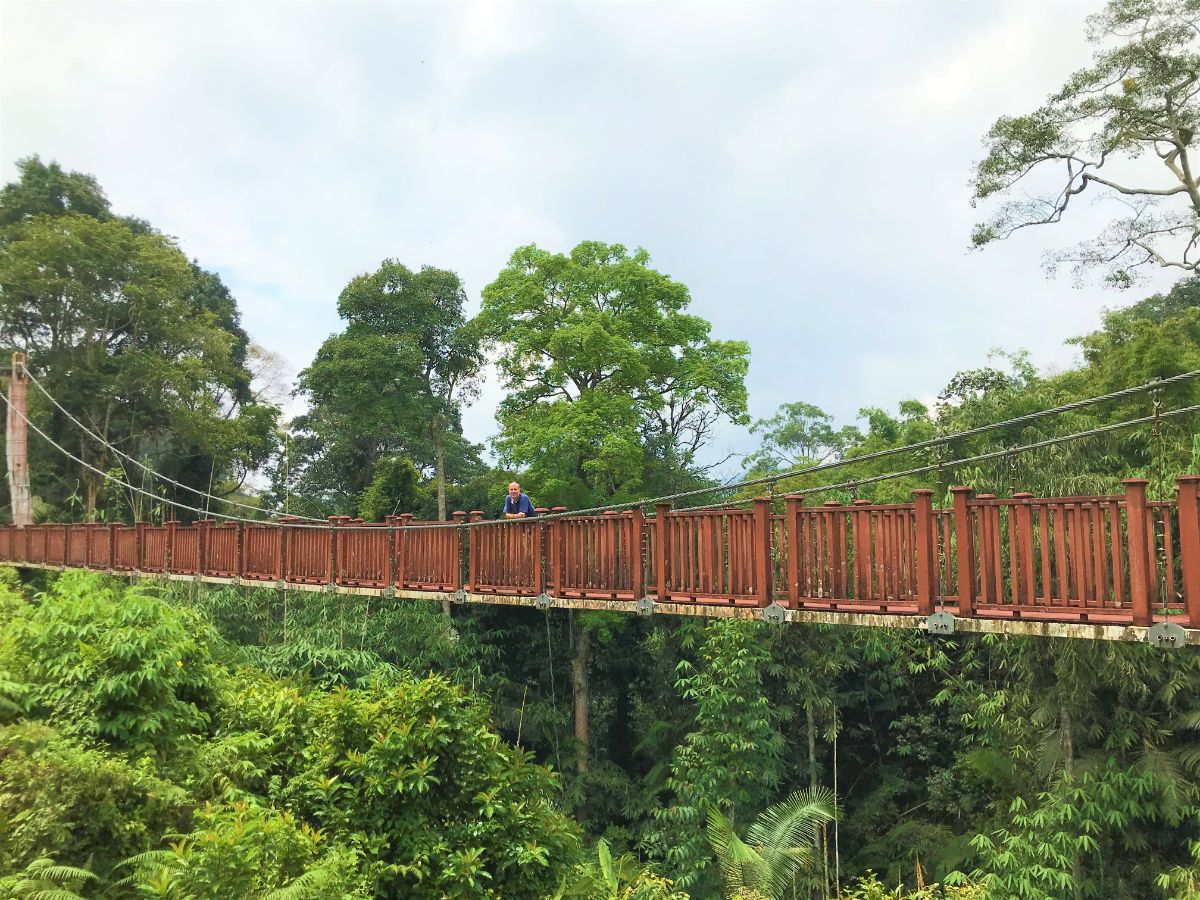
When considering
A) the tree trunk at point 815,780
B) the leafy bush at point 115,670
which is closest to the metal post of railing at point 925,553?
the leafy bush at point 115,670

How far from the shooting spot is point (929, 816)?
565 inches

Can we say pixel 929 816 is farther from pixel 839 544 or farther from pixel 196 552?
pixel 196 552

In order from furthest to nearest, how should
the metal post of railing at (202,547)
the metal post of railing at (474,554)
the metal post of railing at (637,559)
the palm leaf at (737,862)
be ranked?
1. the metal post of railing at (202,547)
2. the palm leaf at (737,862)
3. the metal post of railing at (474,554)
4. the metal post of railing at (637,559)

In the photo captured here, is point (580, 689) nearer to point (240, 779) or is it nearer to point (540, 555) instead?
point (540, 555)

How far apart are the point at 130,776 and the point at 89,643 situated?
52.5 inches

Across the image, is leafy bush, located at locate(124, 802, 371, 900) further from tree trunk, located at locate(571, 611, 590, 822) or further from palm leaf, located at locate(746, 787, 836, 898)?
tree trunk, located at locate(571, 611, 590, 822)

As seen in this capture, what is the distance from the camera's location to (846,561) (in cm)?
580

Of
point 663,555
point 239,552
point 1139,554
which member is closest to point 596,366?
point 239,552

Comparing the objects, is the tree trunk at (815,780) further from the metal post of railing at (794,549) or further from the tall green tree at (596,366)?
the metal post of railing at (794,549)

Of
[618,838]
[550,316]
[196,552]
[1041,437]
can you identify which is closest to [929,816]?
[618,838]

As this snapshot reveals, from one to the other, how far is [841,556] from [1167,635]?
184cm

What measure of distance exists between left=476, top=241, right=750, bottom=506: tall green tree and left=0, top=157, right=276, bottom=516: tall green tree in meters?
8.50

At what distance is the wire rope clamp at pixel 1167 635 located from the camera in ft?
14.5

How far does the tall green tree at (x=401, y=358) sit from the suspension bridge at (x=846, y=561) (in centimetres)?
721
